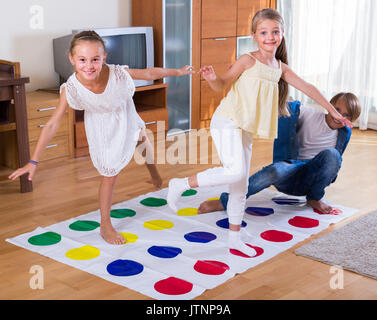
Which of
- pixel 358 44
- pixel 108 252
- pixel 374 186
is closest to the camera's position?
pixel 108 252

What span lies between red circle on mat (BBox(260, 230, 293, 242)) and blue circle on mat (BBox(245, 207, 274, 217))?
0.74ft

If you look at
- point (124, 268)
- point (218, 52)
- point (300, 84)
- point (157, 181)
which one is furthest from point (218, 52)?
point (124, 268)

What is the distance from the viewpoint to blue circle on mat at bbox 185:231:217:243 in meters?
2.56

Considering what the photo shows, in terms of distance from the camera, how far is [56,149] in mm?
3910

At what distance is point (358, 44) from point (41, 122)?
279 centimetres

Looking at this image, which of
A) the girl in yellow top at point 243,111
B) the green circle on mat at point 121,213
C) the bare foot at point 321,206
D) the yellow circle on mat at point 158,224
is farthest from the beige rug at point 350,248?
the green circle on mat at point 121,213

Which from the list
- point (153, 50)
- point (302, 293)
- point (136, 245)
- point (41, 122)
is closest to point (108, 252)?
point (136, 245)

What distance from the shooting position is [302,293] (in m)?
2.10

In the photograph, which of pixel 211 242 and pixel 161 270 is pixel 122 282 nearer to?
pixel 161 270

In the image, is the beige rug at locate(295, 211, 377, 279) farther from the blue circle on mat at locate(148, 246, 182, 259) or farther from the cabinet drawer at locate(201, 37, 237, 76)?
the cabinet drawer at locate(201, 37, 237, 76)

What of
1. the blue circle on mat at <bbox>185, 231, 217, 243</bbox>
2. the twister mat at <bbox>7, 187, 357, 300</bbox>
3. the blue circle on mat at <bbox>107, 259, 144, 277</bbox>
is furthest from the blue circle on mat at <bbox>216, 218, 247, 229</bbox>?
the blue circle on mat at <bbox>107, 259, 144, 277</bbox>

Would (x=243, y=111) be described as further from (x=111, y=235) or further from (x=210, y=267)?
(x=111, y=235)

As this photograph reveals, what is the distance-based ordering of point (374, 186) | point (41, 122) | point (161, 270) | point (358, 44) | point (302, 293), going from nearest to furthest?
point (302, 293), point (161, 270), point (374, 186), point (41, 122), point (358, 44)

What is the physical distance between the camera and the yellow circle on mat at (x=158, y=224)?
8.89ft
